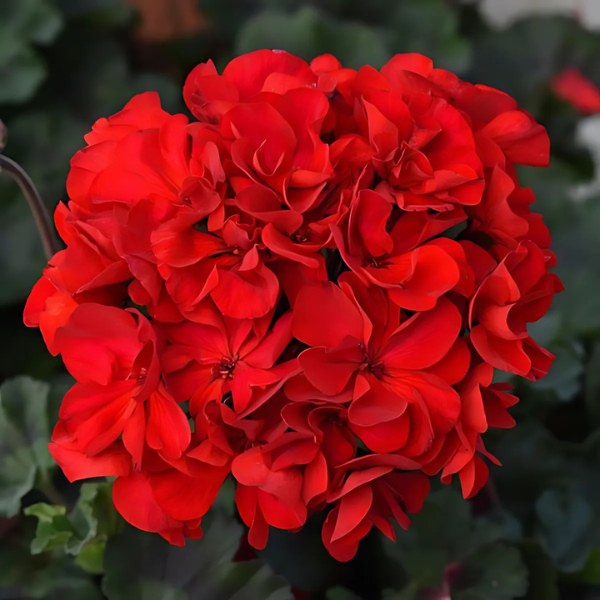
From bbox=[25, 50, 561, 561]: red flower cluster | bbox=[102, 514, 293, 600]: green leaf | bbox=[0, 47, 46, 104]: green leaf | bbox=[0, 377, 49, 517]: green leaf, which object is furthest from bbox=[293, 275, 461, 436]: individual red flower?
bbox=[0, 47, 46, 104]: green leaf

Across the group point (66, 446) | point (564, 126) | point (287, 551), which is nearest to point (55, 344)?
point (66, 446)

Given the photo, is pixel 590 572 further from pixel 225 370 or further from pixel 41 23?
pixel 41 23

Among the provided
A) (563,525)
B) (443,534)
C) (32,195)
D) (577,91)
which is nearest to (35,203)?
(32,195)

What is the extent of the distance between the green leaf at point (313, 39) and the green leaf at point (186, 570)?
57 cm

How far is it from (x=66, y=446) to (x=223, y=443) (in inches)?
3.7

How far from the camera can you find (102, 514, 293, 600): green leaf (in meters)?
0.46

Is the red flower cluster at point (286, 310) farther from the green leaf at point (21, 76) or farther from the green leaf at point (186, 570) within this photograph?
the green leaf at point (21, 76)

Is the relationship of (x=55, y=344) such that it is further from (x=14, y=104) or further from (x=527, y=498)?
(x=14, y=104)

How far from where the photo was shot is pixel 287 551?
537mm

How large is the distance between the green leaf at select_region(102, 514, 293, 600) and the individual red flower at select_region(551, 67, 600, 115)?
90 cm

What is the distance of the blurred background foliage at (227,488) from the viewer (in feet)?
1.61

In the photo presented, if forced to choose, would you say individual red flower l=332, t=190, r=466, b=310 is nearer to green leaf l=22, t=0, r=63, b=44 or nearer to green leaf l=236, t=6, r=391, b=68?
green leaf l=236, t=6, r=391, b=68

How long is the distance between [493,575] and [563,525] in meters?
0.13

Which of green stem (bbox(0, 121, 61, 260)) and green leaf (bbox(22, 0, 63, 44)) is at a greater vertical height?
green stem (bbox(0, 121, 61, 260))
